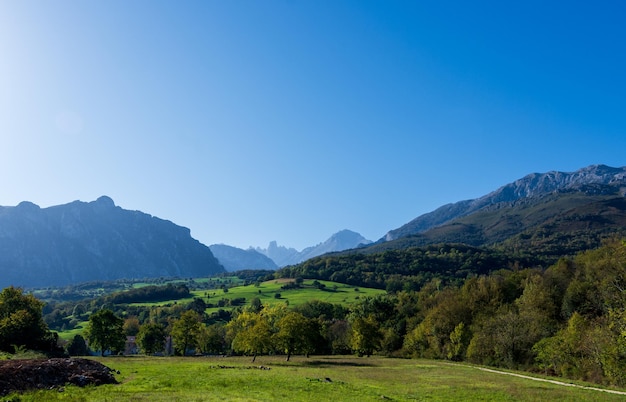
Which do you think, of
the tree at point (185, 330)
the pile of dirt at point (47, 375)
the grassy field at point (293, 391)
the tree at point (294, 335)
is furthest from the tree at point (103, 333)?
the pile of dirt at point (47, 375)

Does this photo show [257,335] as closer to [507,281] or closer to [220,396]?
[220,396]

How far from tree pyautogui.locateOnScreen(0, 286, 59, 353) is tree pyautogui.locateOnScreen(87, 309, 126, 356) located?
1127 centimetres

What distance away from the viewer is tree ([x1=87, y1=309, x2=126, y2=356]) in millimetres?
102375

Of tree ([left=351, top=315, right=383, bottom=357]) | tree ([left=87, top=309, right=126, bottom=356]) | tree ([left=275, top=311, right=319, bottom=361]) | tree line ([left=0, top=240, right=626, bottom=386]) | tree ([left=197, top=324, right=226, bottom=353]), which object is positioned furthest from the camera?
tree ([left=197, top=324, right=226, bottom=353])

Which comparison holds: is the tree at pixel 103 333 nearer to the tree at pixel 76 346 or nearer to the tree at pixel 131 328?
the tree at pixel 76 346

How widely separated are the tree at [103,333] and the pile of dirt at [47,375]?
214ft

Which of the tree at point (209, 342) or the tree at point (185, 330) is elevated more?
the tree at point (185, 330)

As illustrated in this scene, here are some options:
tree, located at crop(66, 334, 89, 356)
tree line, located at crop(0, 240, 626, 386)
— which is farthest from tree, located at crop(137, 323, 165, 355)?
tree, located at crop(66, 334, 89, 356)

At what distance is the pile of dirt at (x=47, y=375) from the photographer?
32750 millimetres

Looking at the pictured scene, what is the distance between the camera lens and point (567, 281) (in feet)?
383

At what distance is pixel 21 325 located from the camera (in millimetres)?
80875

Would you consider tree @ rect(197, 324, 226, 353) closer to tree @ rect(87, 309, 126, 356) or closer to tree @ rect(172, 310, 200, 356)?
tree @ rect(172, 310, 200, 356)

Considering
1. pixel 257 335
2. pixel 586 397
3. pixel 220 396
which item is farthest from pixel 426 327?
pixel 220 396

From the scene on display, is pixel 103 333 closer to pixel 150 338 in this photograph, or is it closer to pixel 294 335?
pixel 150 338
